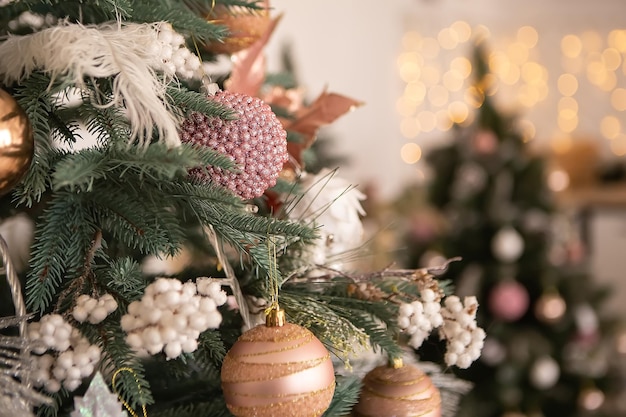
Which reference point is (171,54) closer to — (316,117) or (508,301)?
(316,117)

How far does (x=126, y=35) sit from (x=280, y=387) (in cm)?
25

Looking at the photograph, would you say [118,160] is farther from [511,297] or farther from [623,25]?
[623,25]

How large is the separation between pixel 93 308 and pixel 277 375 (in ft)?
0.42

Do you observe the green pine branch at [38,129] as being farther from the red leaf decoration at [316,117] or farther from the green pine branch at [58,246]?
the red leaf decoration at [316,117]

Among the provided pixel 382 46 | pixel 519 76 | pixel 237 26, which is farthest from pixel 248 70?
pixel 519 76

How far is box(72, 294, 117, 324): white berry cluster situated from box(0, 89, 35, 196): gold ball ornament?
94 mm

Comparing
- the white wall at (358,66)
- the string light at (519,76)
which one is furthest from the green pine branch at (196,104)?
the string light at (519,76)

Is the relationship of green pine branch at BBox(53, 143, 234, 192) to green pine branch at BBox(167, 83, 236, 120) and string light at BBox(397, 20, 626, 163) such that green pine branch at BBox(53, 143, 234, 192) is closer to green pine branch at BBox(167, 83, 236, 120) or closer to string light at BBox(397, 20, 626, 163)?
green pine branch at BBox(167, 83, 236, 120)

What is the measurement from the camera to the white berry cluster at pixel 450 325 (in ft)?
1.56

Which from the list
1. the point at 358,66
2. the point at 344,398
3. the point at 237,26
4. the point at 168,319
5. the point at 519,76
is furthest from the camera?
the point at 519,76

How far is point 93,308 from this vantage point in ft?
1.34

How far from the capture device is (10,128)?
1.36ft

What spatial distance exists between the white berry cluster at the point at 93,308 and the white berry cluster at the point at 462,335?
249 millimetres

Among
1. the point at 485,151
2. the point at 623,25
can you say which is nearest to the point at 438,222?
the point at 485,151
